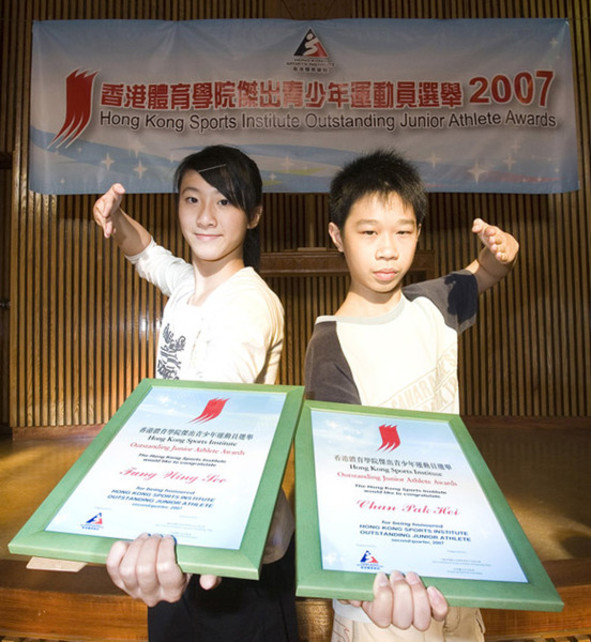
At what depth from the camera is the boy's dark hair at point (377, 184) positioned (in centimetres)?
124

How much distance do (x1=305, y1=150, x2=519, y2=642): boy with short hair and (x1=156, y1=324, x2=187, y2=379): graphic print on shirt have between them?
31cm

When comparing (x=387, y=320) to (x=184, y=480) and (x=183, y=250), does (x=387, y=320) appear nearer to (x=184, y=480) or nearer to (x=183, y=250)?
(x=184, y=480)

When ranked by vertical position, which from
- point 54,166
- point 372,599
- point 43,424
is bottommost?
point 43,424

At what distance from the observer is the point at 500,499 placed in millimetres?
809

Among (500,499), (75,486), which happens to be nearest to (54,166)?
(75,486)

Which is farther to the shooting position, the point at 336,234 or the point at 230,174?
the point at 336,234

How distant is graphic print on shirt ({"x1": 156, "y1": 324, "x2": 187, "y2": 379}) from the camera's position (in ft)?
3.81

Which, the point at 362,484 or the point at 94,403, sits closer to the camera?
the point at 362,484

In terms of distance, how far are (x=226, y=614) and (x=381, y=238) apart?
95 centimetres

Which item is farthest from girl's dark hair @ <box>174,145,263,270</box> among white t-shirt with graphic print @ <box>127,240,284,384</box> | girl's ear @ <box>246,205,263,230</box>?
white t-shirt with graphic print @ <box>127,240,284,384</box>

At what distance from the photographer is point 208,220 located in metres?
1.21

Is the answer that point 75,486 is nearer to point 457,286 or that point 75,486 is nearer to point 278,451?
point 278,451

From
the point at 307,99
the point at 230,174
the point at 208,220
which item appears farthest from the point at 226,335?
the point at 307,99

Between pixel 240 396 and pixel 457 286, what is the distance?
772 millimetres
